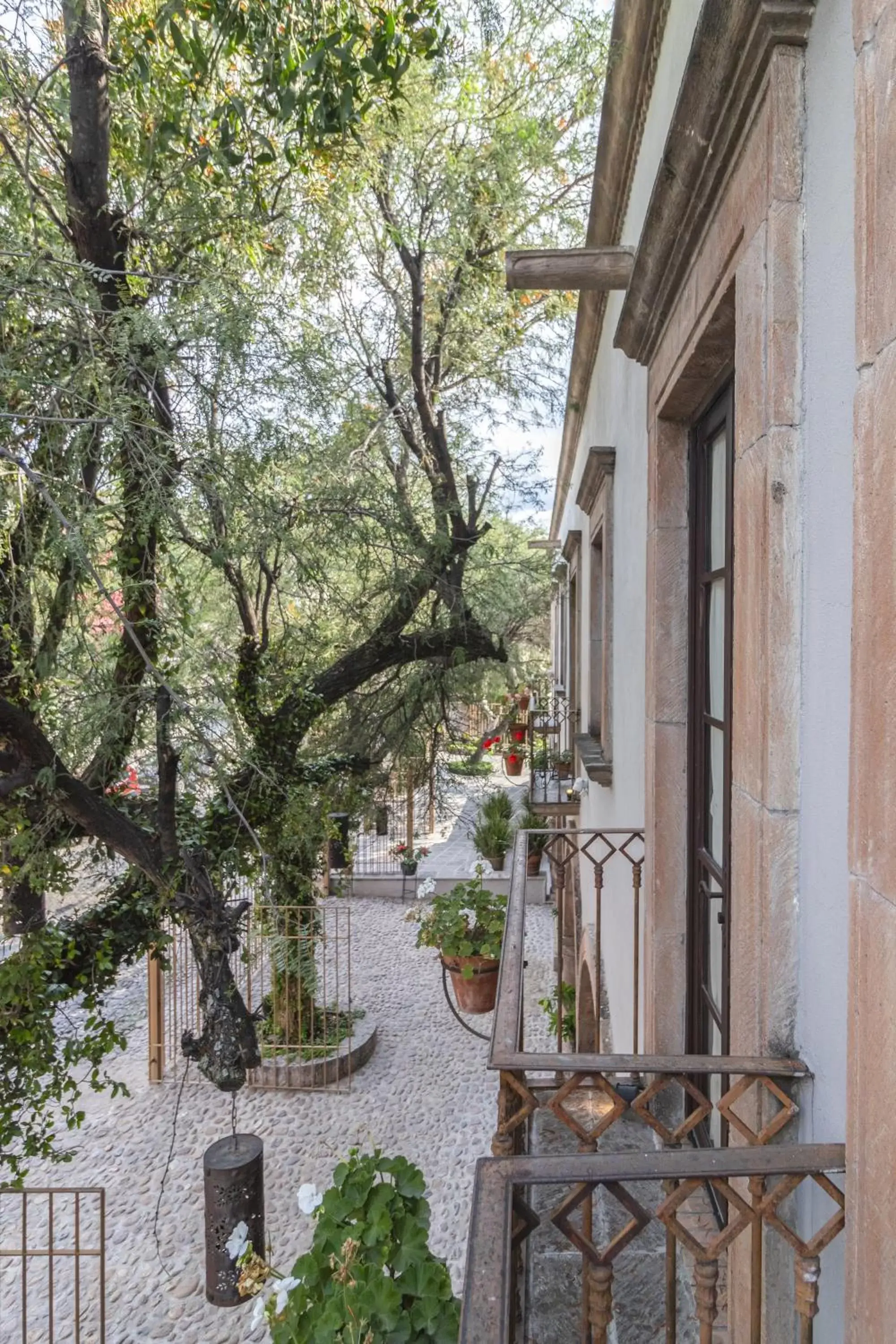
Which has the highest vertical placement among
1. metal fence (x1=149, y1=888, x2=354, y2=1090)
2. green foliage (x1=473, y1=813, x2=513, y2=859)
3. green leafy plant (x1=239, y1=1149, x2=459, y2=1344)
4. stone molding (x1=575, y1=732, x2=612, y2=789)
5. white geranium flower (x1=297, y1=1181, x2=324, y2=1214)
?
stone molding (x1=575, y1=732, x2=612, y2=789)

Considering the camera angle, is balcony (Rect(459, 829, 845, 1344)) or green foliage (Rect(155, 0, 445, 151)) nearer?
balcony (Rect(459, 829, 845, 1344))

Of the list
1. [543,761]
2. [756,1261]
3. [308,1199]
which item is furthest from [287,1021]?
[756,1261]

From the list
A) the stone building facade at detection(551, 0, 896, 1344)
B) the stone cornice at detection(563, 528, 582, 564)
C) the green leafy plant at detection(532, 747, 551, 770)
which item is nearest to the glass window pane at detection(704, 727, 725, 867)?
the stone building facade at detection(551, 0, 896, 1344)

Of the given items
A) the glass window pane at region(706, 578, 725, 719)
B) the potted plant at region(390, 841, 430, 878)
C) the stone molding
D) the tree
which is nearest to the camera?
the glass window pane at region(706, 578, 725, 719)

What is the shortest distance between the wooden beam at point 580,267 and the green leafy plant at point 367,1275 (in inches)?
136

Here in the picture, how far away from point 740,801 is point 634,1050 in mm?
1932

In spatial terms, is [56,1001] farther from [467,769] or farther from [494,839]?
[494,839]

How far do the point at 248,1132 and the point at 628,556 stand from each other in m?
6.59

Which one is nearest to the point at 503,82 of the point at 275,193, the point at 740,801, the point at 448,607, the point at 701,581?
the point at 275,193

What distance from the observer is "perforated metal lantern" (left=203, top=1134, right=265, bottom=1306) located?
532 cm

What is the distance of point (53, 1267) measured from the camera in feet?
18.4

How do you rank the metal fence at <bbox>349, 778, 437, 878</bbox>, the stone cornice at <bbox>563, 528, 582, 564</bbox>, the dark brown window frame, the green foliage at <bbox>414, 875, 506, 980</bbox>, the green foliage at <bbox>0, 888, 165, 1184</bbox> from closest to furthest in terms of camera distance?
1. the dark brown window frame
2. the green foliage at <bbox>0, 888, 165, 1184</bbox>
3. the stone cornice at <bbox>563, 528, 582, 564</bbox>
4. the green foliage at <bbox>414, 875, 506, 980</bbox>
5. the metal fence at <bbox>349, 778, 437, 878</bbox>

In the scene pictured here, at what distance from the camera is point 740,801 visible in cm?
157

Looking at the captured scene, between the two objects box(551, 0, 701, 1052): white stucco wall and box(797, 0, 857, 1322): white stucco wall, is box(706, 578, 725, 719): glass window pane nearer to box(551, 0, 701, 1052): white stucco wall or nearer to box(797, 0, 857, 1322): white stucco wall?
box(551, 0, 701, 1052): white stucco wall
